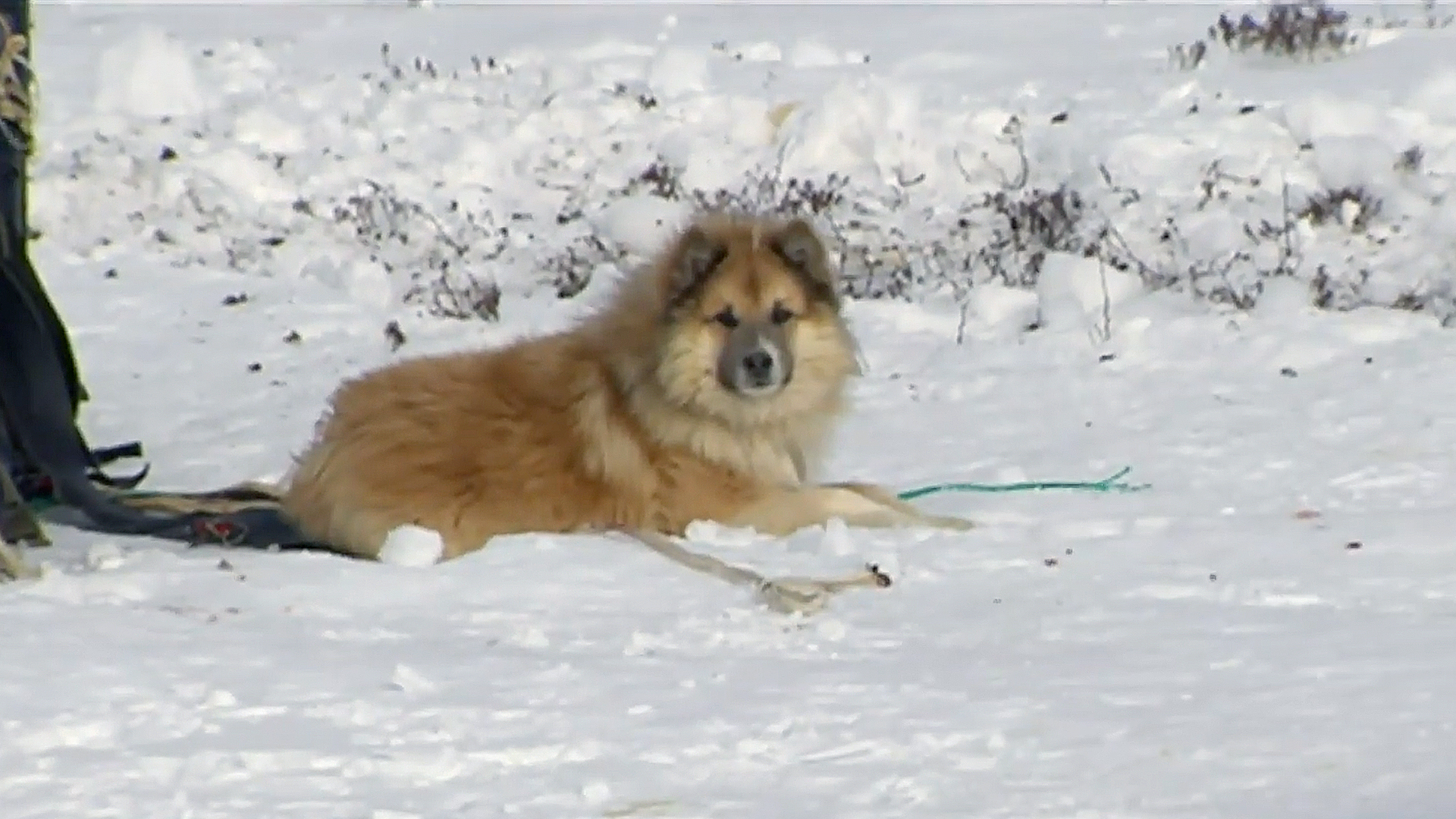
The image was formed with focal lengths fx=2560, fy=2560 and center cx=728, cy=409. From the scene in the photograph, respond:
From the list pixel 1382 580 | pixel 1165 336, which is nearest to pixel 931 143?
pixel 1165 336

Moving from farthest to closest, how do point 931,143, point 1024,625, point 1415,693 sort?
point 931,143, point 1024,625, point 1415,693

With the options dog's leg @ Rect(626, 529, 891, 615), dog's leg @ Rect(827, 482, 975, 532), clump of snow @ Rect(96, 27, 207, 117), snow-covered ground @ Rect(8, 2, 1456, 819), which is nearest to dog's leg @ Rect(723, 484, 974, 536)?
dog's leg @ Rect(827, 482, 975, 532)

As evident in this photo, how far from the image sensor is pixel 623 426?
767 cm

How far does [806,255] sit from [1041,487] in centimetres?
101

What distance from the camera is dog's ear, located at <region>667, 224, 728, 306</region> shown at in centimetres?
778

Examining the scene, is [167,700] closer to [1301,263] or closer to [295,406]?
[295,406]

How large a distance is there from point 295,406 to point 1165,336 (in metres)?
3.31

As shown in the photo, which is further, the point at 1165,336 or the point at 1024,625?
the point at 1165,336

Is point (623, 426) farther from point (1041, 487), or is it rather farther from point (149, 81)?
point (149, 81)

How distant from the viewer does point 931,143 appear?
1297 cm

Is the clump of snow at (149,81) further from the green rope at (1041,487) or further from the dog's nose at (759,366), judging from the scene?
the green rope at (1041,487)

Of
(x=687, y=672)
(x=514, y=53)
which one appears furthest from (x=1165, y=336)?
(x=514, y=53)

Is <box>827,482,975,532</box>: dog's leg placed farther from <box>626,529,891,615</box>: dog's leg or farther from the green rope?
<box>626,529,891,615</box>: dog's leg

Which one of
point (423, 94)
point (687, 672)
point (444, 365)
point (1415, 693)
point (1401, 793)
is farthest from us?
point (423, 94)
